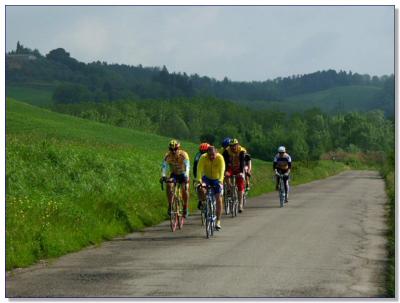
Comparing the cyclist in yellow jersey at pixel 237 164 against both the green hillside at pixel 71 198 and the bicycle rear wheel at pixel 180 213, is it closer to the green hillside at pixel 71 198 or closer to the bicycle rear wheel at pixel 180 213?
the green hillside at pixel 71 198

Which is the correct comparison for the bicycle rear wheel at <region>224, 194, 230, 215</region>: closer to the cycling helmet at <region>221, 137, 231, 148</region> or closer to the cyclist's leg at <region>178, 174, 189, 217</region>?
the cycling helmet at <region>221, 137, 231, 148</region>

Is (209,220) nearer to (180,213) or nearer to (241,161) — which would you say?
(180,213)

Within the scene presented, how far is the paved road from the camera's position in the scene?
10.0 meters

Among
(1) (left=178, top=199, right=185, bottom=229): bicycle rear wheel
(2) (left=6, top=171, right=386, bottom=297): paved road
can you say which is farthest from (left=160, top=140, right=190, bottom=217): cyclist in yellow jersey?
(2) (left=6, top=171, right=386, bottom=297): paved road

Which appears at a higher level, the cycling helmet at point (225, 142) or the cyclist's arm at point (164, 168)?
the cycling helmet at point (225, 142)

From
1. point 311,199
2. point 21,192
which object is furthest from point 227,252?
point 311,199

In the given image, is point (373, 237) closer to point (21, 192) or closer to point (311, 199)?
point (21, 192)

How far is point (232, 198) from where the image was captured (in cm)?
2214

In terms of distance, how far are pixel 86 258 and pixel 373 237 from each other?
6443 millimetres

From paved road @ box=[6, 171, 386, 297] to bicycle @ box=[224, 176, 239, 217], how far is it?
259cm

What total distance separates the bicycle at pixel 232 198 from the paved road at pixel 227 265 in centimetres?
259

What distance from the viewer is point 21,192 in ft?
58.9

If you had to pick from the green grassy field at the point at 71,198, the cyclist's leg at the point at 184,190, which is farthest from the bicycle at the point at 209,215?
the green grassy field at the point at 71,198

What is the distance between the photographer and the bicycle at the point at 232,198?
22.1m
